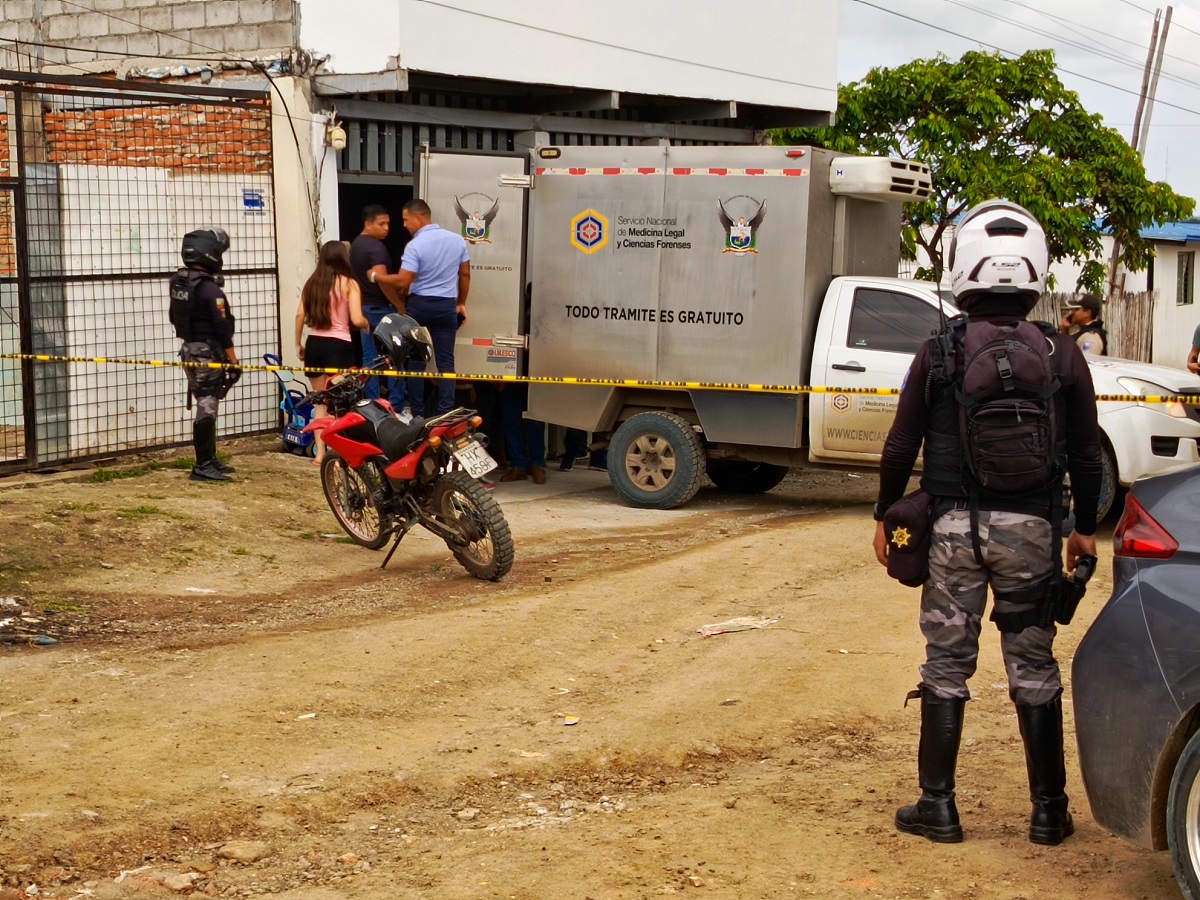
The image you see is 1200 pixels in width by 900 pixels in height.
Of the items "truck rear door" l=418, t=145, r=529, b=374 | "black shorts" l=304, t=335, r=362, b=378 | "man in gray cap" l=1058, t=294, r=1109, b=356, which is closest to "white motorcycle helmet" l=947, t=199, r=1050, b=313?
"man in gray cap" l=1058, t=294, r=1109, b=356

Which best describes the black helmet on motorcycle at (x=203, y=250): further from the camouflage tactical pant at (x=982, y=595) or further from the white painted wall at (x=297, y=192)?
the camouflage tactical pant at (x=982, y=595)

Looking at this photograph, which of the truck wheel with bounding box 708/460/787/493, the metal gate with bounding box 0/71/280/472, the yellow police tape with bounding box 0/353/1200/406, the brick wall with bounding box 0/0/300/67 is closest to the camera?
the yellow police tape with bounding box 0/353/1200/406

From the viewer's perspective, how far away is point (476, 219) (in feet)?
39.8

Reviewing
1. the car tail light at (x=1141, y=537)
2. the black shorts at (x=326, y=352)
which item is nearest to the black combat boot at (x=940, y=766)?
the car tail light at (x=1141, y=537)

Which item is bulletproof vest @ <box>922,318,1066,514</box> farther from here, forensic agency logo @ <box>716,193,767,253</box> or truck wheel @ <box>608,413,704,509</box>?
truck wheel @ <box>608,413,704,509</box>

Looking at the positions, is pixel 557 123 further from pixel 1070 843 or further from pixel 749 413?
pixel 1070 843

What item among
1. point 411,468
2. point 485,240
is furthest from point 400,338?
point 485,240

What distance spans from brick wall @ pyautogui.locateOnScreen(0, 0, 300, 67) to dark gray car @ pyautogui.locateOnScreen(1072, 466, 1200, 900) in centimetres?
1006

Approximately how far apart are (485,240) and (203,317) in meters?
2.64

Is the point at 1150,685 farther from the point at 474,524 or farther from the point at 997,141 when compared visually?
the point at 997,141

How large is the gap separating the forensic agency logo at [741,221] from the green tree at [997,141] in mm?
9206

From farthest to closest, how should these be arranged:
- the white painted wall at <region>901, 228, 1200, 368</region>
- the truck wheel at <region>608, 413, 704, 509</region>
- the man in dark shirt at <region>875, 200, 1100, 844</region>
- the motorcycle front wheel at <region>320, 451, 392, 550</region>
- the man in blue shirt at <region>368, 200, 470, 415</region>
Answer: the white painted wall at <region>901, 228, 1200, 368</region>, the man in blue shirt at <region>368, 200, 470, 415</region>, the truck wheel at <region>608, 413, 704, 509</region>, the motorcycle front wheel at <region>320, 451, 392, 550</region>, the man in dark shirt at <region>875, 200, 1100, 844</region>

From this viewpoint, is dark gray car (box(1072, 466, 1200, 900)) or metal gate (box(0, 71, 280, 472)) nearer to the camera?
dark gray car (box(1072, 466, 1200, 900))

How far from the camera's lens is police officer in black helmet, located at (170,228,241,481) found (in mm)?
10312
